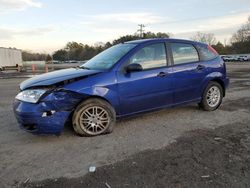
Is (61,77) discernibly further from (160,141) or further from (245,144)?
(245,144)

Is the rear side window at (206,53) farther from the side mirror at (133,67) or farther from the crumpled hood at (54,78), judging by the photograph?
the crumpled hood at (54,78)

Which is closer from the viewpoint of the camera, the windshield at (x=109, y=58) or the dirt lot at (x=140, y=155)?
the dirt lot at (x=140, y=155)

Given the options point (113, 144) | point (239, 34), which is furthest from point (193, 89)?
point (239, 34)

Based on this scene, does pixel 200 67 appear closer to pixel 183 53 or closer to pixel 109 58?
pixel 183 53

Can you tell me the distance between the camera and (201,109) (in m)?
7.18

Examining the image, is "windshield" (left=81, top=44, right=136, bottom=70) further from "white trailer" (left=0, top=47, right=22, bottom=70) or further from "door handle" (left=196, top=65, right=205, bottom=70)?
"white trailer" (left=0, top=47, right=22, bottom=70)

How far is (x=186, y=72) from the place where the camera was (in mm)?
Result: 6426

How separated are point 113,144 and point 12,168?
155cm

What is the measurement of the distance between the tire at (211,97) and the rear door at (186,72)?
0.81 feet

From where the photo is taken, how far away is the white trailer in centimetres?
3454

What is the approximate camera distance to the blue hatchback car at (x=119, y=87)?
16.3ft

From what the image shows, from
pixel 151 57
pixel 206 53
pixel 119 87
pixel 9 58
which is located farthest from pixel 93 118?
pixel 9 58

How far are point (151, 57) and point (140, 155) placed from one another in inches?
91.4

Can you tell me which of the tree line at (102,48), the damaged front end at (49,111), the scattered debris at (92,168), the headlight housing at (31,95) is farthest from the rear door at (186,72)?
the tree line at (102,48)
